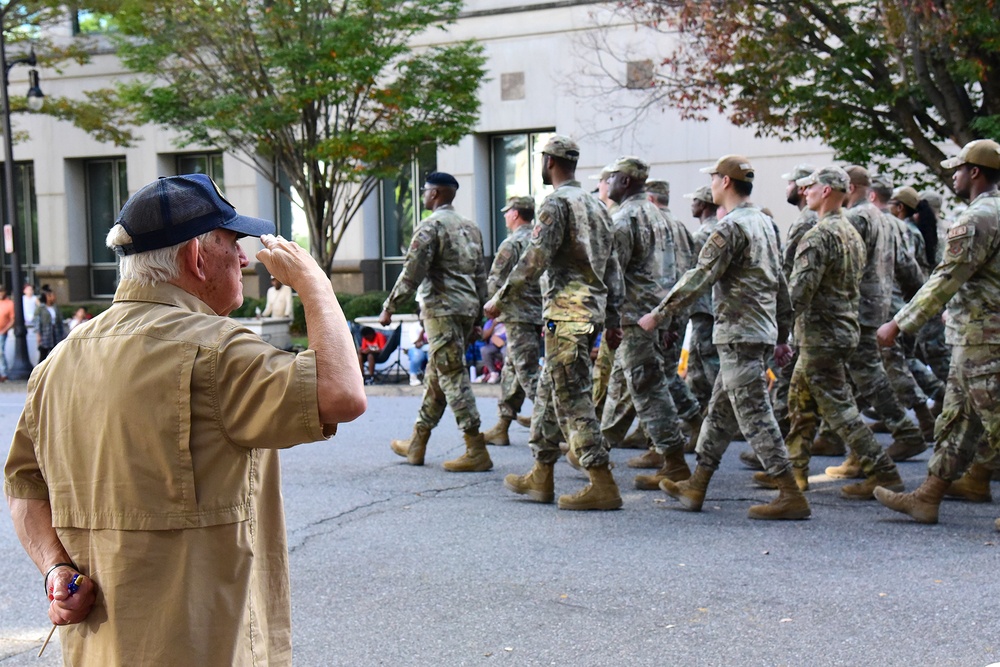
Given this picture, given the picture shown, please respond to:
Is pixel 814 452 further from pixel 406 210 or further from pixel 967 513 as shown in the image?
pixel 406 210

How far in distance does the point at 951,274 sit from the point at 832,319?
1150 millimetres

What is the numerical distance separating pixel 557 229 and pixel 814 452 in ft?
12.6

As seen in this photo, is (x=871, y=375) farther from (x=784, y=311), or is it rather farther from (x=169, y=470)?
(x=169, y=470)

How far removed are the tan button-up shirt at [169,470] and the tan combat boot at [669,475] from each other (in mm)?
6027

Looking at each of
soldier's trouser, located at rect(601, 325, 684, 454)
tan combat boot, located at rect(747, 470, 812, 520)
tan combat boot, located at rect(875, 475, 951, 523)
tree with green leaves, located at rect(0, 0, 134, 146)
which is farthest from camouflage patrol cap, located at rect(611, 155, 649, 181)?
tree with green leaves, located at rect(0, 0, 134, 146)

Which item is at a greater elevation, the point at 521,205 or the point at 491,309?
the point at 521,205

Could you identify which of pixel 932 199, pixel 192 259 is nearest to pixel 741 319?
pixel 192 259

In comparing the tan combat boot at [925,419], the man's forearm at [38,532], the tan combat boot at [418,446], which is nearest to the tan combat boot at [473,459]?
the tan combat boot at [418,446]

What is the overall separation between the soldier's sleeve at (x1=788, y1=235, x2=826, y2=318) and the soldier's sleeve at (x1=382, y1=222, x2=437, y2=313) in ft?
9.80

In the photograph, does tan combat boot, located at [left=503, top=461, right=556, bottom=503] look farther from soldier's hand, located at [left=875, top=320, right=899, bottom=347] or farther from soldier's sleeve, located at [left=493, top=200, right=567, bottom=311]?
soldier's hand, located at [left=875, top=320, right=899, bottom=347]

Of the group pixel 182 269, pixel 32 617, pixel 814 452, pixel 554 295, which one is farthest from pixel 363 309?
pixel 182 269

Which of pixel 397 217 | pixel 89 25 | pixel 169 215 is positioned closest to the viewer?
pixel 169 215

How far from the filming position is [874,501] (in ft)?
25.9

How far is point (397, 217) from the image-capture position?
1029 inches
